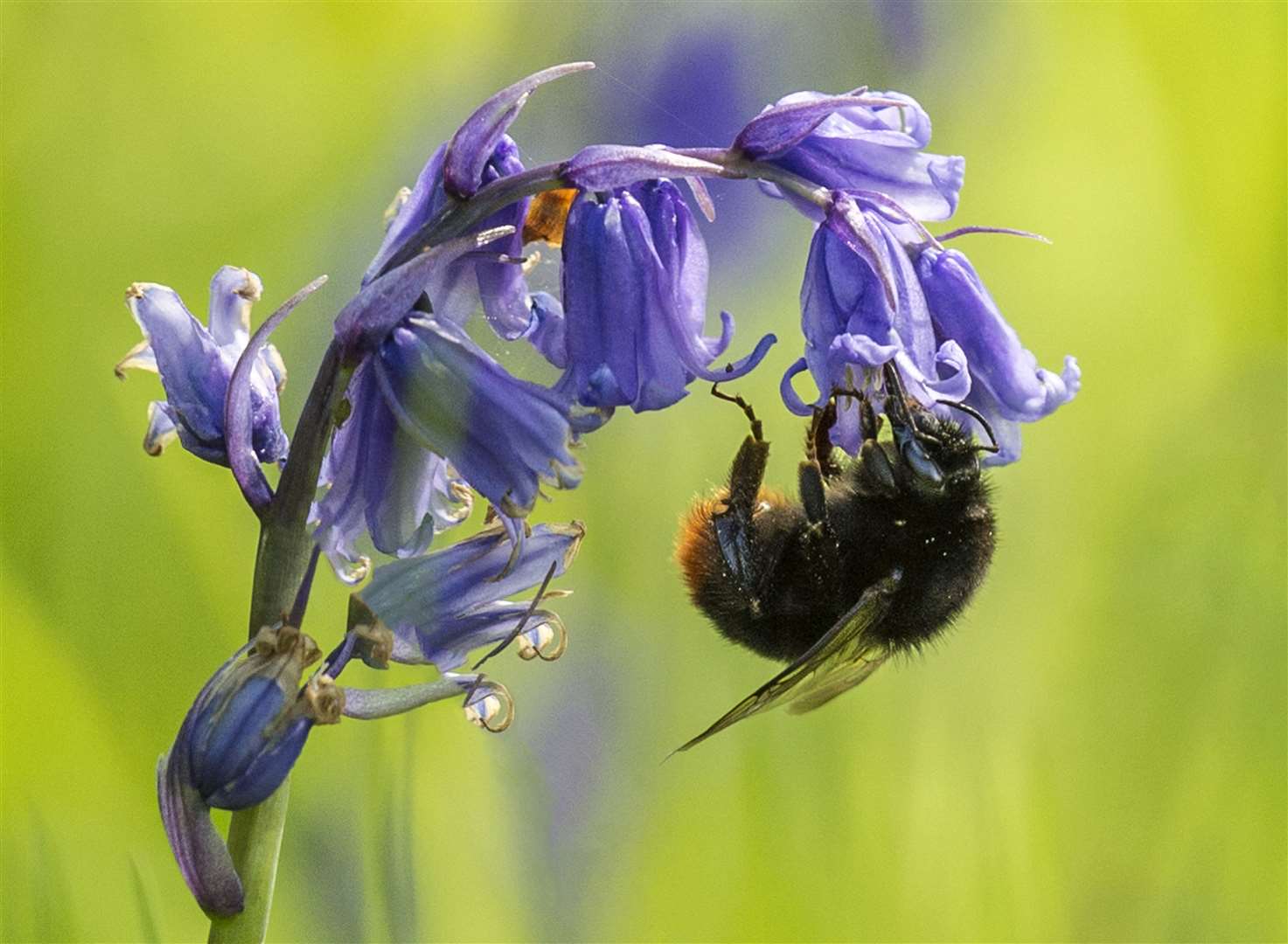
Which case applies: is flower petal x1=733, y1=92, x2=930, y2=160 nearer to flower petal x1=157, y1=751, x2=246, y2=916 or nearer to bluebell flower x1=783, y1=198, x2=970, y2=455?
bluebell flower x1=783, y1=198, x2=970, y2=455

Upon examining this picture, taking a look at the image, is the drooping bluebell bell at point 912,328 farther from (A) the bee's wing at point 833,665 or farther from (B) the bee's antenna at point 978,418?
(A) the bee's wing at point 833,665

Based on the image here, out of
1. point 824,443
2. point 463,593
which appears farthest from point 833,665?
point 463,593

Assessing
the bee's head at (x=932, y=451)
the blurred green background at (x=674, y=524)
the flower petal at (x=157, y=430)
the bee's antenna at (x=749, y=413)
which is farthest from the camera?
the blurred green background at (x=674, y=524)

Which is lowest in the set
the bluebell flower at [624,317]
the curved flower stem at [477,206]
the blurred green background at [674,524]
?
the blurred green background at [674,524]

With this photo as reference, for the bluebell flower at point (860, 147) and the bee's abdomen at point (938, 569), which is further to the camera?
the bee's abdomen at point (938, 569)

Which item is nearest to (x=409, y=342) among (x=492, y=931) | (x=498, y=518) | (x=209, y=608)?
(x=498, y=518)

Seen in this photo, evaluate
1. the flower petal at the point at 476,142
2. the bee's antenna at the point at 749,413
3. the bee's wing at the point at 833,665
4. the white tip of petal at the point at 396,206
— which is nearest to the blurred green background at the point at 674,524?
the bee's wing at the point at 833,665

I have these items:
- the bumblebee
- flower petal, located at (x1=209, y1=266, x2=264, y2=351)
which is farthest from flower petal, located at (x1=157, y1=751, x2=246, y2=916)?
the bumblebee

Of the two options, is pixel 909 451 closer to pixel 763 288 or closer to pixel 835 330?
pixel 835 330
